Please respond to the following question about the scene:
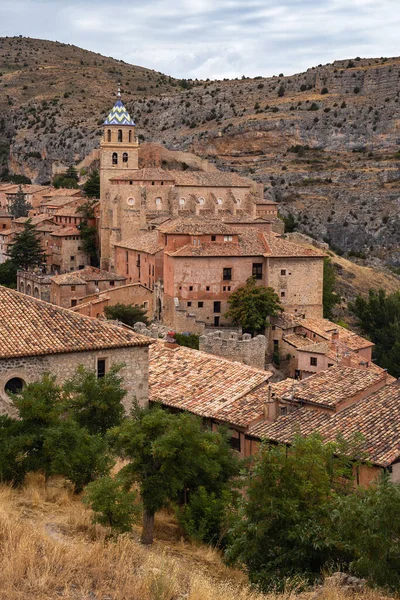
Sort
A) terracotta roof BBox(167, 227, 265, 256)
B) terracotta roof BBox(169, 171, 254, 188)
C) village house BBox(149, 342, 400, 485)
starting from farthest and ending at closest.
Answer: terracotta roof BBox(169, 171, 254, 188) < terracotta roof BBox(167, 227, 265, 256) < village house BBox(149, 342, 400, 485)

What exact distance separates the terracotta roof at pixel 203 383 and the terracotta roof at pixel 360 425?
0.96m

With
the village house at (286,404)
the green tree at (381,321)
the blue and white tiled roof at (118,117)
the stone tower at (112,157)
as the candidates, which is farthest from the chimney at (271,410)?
the blue and white tiled roof at (118,117)

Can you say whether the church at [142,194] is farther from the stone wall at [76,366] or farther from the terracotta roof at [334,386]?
the stone wall at [76,366]

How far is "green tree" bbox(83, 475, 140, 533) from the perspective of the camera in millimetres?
11742

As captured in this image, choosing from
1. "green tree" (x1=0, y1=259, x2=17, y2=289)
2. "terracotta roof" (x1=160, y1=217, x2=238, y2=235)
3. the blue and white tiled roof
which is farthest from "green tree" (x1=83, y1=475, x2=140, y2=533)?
the blue and white tiled roof

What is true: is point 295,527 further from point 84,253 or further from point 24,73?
point 24,73

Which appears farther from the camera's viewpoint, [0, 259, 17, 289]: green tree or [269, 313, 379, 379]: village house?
[0, 259, 17, 289]: green tree

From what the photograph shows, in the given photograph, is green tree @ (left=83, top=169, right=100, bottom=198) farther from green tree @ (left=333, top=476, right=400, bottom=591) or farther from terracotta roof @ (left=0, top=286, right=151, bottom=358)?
green tree @ (left=333, top=476, right=400, bottom=591)

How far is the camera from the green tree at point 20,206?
245 feet

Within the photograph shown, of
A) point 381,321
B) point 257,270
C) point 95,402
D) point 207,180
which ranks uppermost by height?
point 207,180

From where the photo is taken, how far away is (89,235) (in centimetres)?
5912

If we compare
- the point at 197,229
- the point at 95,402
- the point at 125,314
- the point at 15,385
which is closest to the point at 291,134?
the point at 197,229

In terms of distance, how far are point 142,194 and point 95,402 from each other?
41.1 metres

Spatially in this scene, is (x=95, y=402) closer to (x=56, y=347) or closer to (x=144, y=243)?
(x=56, y=347)
